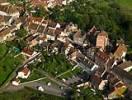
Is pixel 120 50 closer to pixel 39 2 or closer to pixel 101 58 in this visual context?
pixel 101 58

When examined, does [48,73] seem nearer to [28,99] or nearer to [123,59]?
[28,99]

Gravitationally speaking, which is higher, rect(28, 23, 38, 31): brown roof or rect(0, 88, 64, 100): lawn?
rect(28, 23, 38, 31): brown roof

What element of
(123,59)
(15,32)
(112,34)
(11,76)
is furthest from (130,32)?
(11,76)

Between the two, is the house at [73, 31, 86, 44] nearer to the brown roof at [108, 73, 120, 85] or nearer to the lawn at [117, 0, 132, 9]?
the brown roof at [108, 73, 120, 85]

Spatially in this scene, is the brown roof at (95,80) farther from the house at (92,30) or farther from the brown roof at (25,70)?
the house at (92,30)

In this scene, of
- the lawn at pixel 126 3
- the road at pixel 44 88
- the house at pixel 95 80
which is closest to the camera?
the road at pixel 44 88

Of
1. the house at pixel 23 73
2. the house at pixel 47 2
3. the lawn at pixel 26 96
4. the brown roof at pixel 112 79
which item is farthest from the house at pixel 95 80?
the house at pixel 47 2

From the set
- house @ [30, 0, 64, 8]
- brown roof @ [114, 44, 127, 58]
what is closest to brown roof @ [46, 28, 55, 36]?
brown roof @ [114, 44, 127, 58]
